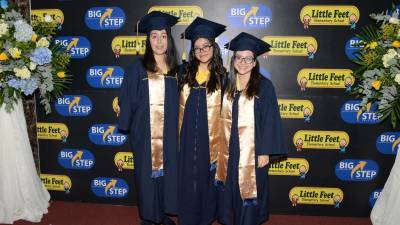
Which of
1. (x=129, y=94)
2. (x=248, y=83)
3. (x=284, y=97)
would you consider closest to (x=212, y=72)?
(x=248, y=83)

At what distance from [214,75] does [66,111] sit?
197 cm

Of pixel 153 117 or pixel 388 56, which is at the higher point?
pixel 388 56

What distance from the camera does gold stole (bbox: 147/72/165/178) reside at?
10.0ft

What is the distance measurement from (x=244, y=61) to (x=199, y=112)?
59 centimetres

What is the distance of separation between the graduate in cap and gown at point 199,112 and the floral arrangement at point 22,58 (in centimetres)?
131

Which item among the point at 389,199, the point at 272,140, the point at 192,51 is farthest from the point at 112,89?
the point at 389,199

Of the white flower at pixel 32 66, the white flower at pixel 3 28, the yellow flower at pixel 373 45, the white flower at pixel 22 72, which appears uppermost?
the white flower at pixel 3 28

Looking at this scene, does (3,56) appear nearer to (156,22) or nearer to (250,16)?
(156,22)

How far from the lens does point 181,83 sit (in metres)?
3.03

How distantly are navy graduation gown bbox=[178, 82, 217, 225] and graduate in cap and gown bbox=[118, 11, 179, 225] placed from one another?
11cm

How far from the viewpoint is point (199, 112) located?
2.97 metres

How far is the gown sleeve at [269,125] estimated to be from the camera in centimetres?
289

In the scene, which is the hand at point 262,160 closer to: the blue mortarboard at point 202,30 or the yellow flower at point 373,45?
the blue mortarboard at point 202,30

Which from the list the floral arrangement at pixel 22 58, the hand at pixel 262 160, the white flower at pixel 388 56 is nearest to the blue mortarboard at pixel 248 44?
the hand at pixel 262 160
